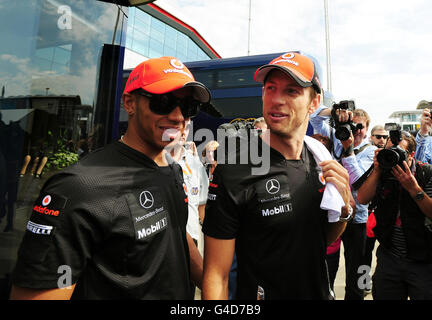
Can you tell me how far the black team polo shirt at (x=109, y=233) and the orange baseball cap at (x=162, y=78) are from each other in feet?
1.00

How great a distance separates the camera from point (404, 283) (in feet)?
7.55

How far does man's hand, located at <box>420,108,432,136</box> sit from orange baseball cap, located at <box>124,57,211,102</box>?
3.11 meters

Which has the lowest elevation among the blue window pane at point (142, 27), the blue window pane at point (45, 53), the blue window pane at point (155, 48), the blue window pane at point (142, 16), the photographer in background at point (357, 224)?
the photographer in background at point (357, 224)

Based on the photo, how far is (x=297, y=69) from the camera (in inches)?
55.8

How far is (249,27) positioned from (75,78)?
1636cm

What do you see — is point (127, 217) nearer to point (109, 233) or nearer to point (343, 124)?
point (109, 233)

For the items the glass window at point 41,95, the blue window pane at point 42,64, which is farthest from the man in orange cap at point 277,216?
the blue window pane at point 42,64

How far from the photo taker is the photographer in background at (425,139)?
3.29m

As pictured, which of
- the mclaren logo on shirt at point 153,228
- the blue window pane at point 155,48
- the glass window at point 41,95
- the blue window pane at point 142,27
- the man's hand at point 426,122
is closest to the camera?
the mclaren logo on shirt at point 153,228

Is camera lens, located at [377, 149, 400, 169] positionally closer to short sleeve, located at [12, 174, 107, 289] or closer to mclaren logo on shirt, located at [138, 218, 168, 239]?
mclaren logo on shirt, located at [138, 218, 168, 239]

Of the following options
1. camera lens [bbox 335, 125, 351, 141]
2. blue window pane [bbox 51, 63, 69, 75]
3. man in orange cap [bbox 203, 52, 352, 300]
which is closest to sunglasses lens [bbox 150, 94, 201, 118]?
man in orange cap [bbox 203, 52, 352, 300]

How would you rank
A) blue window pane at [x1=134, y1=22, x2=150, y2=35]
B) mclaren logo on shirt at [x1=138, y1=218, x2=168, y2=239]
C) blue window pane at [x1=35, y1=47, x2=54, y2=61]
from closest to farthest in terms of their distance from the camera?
mclaren logo on shirt at [x1=138, y1=218, x2=168, y2=239] < blue window pane at [x1=35, y1=47, x2=54, y2=61] < blue window pane at [x1=134, y1=22, x2=150, y2=35]

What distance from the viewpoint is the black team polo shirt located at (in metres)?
0.96

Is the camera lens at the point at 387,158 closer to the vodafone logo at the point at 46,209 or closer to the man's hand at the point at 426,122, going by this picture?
the man's hand at the point at 426,122
